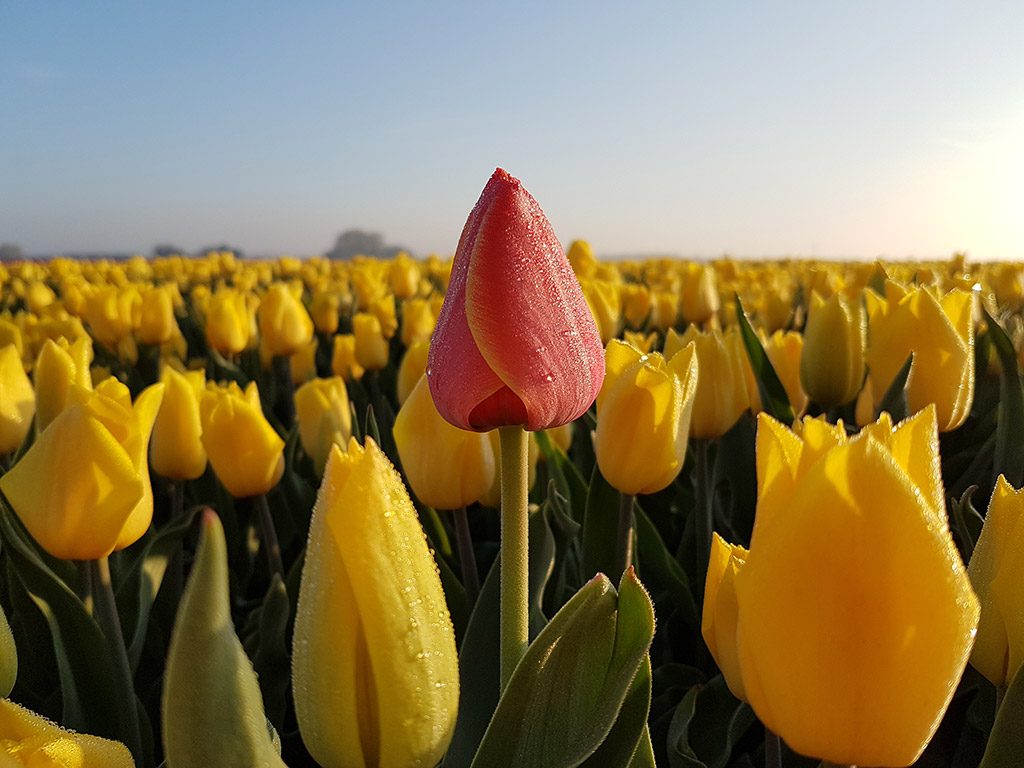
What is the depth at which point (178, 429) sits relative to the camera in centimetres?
171

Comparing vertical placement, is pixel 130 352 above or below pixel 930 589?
below

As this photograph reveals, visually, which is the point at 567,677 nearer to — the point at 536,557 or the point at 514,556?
the point at 514,556

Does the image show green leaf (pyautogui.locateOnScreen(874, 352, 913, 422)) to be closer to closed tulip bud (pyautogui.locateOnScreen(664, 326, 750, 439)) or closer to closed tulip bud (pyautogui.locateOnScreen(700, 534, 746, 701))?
closed tulip bud (pyautogui.locateOnScreen(664, 326, 750, 439))

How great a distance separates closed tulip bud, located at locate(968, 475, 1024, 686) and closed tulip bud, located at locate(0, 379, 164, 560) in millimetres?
928

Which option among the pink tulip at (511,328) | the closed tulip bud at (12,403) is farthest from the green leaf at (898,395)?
the closed tulip bud at (12,403)

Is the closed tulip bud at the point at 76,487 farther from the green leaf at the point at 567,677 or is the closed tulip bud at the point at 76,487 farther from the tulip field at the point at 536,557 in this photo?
the green leaf at the point at 567,677

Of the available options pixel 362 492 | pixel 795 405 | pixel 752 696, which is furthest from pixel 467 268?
pixel 795 405

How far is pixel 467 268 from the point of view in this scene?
647mm

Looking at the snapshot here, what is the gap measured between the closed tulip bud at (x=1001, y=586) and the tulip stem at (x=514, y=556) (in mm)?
391

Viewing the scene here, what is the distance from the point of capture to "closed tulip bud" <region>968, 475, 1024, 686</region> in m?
0.71

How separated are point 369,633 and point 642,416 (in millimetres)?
656

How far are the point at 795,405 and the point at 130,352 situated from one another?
9.50 ft

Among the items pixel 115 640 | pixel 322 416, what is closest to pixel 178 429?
pixel 322 416

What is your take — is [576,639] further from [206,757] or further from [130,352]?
[130,352]
